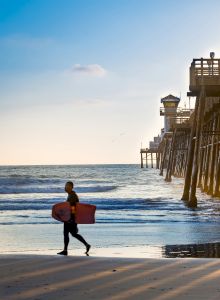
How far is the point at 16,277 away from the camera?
7.71 metres

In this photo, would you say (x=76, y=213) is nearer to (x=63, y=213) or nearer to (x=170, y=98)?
(x=63, y=213)

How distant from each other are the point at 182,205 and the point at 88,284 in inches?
734

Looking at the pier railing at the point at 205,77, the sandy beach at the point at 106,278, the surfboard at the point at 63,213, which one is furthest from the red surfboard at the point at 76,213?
the pier railing at the point at 205,77

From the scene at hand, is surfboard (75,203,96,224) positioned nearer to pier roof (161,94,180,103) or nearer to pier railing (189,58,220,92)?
pier railing (189,58,220,92)

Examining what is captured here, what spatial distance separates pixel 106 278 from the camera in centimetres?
758

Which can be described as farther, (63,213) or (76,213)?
(76,213)

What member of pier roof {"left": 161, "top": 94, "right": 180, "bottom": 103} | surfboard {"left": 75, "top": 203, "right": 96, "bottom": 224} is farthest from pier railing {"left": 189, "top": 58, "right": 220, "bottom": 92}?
pier roof {"left": 161, "top": 94, "right": 180, "bottom": 103}

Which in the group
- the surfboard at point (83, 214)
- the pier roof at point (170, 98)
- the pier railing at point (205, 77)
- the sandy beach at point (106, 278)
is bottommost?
the sandy beach at point (106, 278)

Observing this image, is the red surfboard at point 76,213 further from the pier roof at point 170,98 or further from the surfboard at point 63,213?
the pier roof at point 170,98

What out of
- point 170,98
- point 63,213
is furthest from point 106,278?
point 170,98

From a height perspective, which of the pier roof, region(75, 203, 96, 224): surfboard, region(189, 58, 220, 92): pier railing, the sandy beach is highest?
the pier roof

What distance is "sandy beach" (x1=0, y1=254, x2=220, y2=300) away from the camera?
259 inches

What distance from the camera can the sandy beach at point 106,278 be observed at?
658 cm

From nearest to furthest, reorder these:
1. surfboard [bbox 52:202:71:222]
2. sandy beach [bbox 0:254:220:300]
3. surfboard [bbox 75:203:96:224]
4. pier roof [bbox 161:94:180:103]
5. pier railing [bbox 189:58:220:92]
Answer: sandy beach [bbox 0:254:220:300] → surfboard [bbox 52:202:71:222] → surfboard [bbox 75:203:96:224] → pier railing [bbox 189:58:220:92] → pier roof [bbox 161:94:180:103]
